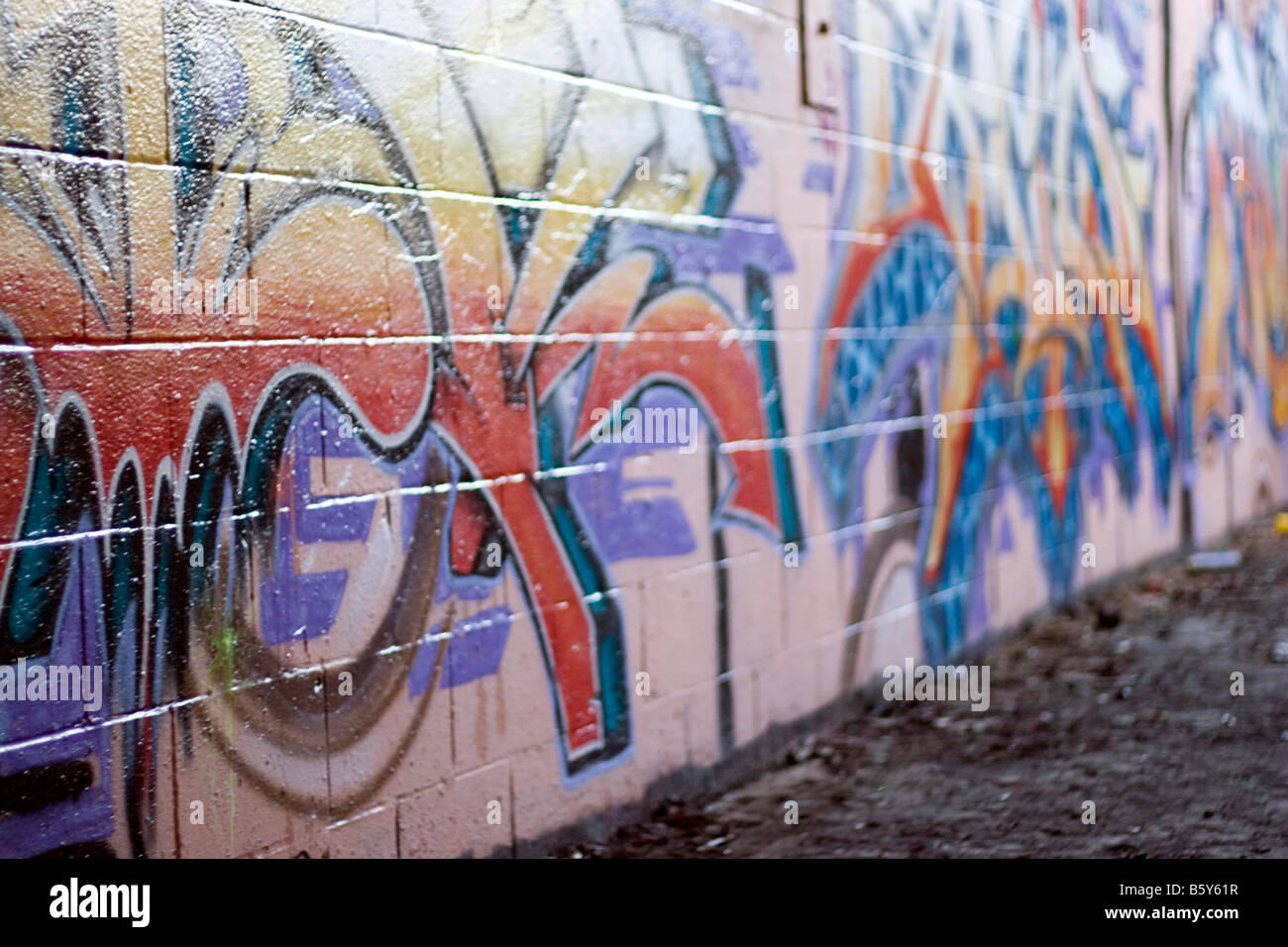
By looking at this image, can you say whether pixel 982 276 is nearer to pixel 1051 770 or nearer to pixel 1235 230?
pixel 1051 770

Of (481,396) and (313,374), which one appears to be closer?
(313,374)

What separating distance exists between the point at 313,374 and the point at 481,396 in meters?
0.58

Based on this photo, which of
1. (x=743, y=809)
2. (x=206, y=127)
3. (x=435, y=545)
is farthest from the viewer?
(x=743, y=809)

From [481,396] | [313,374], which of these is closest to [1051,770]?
[481,396]

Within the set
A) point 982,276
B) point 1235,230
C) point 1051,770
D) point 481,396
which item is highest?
point 1235,230

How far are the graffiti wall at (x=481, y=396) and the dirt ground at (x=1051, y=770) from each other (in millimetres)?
218

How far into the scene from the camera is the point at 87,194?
9.27ft

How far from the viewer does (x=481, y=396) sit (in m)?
3.79

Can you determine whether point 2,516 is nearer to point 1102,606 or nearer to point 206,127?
point 206,127

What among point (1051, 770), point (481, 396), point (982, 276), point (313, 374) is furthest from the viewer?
point (982, 276)

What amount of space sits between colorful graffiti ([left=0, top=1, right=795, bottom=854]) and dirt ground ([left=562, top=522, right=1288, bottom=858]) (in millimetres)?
586

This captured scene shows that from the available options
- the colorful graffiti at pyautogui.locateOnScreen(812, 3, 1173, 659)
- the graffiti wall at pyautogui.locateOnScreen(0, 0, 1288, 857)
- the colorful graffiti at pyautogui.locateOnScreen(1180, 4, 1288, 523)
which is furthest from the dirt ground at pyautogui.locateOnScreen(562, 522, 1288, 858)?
the colorful graffiti at pyautogui.locateOnScreen(1180, 4, 1288, 523)

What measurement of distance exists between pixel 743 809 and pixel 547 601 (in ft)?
3.23

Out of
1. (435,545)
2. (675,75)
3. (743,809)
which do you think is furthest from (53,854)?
(675,75)
